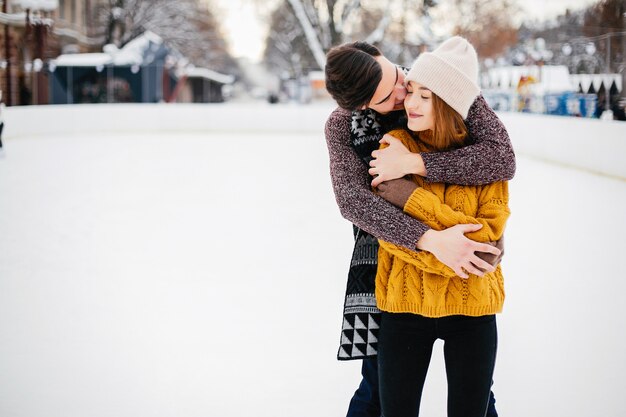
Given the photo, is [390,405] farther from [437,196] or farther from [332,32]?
[332,32]

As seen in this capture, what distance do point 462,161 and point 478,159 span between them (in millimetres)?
36

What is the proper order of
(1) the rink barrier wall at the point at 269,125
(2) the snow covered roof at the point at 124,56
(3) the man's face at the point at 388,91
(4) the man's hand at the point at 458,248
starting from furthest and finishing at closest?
(2) the snow covered roof at the point at 124,56
(1) the rink barrier wall at the point at 269,125
(3) the man's face at the point at 388,91
(4) the man's hand at the point at 458,248

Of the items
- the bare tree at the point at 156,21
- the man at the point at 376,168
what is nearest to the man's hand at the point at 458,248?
the man at the point at 376,168

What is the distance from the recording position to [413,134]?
1.66 meters

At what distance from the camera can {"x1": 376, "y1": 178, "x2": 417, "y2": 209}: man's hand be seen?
154 cm

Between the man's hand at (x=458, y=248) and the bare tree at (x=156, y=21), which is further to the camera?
the bare tree at (x=156, y=21)

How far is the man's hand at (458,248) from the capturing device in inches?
57.4

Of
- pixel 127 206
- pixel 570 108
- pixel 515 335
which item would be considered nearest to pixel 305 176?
pixel 127 206

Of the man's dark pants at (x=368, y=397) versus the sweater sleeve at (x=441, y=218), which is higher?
the sweater sleeve at (x=441, y=218)

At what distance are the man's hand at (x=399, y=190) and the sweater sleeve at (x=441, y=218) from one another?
0.05 ft

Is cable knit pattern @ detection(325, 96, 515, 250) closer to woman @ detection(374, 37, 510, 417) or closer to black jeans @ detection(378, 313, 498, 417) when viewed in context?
woman @ detection(374, 37, 510, 417)

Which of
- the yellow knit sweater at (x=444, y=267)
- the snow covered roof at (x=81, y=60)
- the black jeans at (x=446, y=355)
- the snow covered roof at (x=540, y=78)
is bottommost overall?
the black jeans at (x=446, y=355)

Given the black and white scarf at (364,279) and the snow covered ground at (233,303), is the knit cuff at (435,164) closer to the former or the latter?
the black and white scarf at (364,279)

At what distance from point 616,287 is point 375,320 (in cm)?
294
